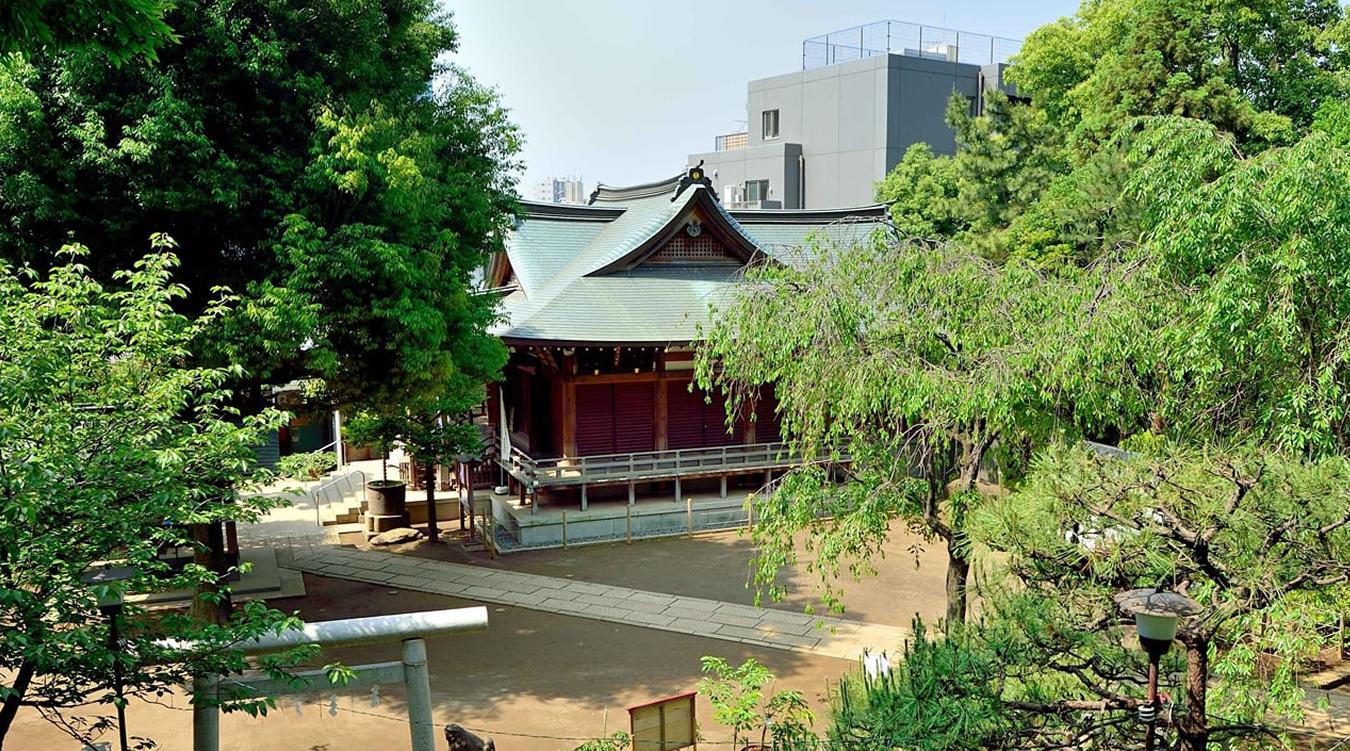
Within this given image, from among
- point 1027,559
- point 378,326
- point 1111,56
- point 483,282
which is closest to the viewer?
point 1027,559

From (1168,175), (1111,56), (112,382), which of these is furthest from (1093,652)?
(1111,56)

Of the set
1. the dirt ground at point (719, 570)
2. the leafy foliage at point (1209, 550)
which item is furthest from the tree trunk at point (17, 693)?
the dirt ground at point (719, 570)

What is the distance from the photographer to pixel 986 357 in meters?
8.07

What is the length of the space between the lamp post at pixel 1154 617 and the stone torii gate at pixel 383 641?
531 centimetres

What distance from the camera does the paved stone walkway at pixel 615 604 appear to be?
13195 mm

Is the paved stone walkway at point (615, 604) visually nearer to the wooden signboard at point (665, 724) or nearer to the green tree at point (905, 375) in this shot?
the green tree at point (905, 375)

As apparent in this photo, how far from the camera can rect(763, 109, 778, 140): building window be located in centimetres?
4362

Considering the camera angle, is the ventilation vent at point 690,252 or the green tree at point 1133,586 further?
the ventilation vent at point 690,252

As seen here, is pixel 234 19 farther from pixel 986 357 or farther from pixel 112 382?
pixel 986 357

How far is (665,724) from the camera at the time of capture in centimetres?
876

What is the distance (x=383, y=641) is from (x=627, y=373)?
497 inches

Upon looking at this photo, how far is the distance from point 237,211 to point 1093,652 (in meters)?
10.4

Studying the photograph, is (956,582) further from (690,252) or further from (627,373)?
(690,252)

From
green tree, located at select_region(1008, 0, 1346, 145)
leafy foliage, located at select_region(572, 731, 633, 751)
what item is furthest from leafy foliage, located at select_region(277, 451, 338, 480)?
green tree, located at select_region(1008, 0, 1346, 145)
